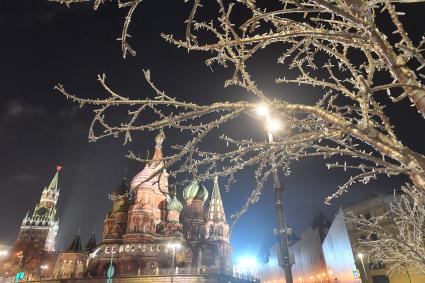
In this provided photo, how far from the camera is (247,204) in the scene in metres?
4.12

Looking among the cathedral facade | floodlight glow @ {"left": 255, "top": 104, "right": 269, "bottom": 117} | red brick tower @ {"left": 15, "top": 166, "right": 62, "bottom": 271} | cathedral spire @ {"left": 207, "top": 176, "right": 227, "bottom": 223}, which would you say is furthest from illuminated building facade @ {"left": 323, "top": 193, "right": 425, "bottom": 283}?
red brick tower @ {"left": 15, "top": 166, "right": 62, "bottom": 271}

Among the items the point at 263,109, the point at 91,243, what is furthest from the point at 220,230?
the point at 263,109

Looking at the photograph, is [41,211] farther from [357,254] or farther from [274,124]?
[274,124]

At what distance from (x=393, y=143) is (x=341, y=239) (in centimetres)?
3906

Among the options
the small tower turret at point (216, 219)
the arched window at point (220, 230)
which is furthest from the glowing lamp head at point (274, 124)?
the arched window at point (220, 230)

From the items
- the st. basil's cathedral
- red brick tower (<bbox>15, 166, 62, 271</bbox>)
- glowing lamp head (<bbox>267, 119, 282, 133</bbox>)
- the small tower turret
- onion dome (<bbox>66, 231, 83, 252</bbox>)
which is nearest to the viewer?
glowing lamp head (<bbox>267, 119, 282, 133</bbox>)

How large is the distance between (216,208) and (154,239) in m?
13.6

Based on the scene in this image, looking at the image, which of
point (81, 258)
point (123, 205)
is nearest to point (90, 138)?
point (123, 205)

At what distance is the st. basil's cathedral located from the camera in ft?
125

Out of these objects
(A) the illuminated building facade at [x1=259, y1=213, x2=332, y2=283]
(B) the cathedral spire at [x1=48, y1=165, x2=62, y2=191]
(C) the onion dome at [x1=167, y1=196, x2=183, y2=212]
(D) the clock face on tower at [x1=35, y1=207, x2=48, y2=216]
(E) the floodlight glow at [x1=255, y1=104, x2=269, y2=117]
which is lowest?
(E) the floodlight glow at [x1=255, y1=104, x2=269, y2=117]

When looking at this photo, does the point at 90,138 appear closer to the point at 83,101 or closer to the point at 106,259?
the point at 83,101

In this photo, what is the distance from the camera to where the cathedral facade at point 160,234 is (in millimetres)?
38344

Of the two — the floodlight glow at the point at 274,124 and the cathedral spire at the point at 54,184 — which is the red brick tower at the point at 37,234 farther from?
the floodlight glow at the point at 274,124

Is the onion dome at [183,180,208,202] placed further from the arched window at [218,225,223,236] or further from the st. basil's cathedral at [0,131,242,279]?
the arched window at [218,225,223,236]
